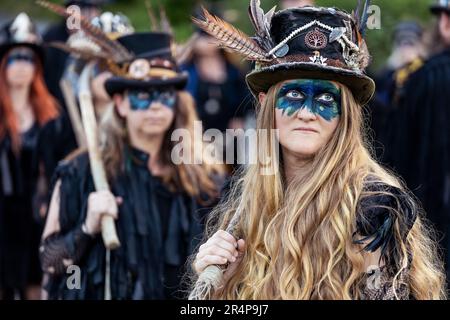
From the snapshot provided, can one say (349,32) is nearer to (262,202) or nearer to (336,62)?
(336,62)

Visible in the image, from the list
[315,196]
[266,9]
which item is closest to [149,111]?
[315,196]

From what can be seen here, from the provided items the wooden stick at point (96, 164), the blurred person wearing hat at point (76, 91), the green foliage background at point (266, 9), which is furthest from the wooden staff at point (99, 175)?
the green foliage background at point (266, 9)

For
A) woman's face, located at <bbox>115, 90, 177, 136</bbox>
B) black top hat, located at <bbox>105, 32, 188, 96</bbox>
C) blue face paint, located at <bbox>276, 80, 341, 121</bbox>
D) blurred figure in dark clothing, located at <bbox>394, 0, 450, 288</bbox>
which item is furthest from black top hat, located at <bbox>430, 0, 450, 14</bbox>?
blue face paint, located at <bbox>276, 80, 341, 121</bbox>

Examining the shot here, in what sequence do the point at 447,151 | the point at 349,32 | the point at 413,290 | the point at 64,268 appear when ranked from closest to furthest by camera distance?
the point at 413,290 → the point at 349,32 → the point at 64,268 → the point at 447,151

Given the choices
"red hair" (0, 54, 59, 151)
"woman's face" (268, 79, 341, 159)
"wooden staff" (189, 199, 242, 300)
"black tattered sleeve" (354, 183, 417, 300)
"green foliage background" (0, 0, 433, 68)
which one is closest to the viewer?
"black tattered sleeve" (354, 183, 417, 300)

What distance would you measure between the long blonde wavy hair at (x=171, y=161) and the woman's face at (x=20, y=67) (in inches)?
85.7

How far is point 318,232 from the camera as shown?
466 centimetres

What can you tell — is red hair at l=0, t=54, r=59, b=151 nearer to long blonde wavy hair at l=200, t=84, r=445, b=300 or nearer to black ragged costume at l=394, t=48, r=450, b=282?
black ragged costume at l=394, t=48, r=450, b=282

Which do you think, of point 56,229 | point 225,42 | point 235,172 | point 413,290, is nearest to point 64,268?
point 56,229

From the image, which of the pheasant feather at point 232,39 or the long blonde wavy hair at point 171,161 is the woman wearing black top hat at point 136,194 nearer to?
the long blonde wavy hair at point 171,161

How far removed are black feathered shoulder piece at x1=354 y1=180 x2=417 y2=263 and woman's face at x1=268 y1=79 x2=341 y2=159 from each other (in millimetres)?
315

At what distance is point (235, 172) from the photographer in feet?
18.1

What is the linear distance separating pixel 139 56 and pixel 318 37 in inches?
110

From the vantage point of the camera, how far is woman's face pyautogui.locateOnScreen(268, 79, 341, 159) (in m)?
4.84
